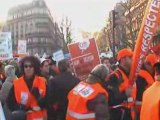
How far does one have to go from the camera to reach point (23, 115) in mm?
8266

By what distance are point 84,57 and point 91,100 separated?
180 inches

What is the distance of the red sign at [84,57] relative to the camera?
11719 mm

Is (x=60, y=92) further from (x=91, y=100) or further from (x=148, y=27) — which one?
(x=148, y=27)

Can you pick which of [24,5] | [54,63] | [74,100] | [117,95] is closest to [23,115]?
[74,100]

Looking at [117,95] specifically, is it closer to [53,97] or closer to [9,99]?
[53,97]

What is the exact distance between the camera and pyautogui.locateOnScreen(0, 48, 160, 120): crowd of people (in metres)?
7.46

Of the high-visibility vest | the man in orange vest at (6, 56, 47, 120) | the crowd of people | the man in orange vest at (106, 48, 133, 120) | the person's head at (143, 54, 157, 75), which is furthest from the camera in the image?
the person's head at (143, 54, 157, 75)

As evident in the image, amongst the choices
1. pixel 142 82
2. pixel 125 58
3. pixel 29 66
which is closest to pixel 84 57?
Answer: pixel 142 82

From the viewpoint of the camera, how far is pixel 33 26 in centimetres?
15475

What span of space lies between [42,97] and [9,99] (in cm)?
50

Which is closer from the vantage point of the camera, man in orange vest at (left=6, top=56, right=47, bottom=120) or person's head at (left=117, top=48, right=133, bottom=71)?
man in orange vest at (left=6, top=56, right=47, bottom=120)

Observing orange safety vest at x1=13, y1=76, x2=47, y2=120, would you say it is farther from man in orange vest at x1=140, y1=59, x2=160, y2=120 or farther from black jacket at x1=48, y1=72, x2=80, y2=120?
man in orange vest at x1=140, y1=59, x2=160, y2=120

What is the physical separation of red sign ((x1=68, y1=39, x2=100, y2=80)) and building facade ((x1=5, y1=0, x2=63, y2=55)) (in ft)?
417

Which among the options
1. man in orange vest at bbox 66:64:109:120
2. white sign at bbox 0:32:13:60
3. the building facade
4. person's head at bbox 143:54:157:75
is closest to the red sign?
person's head at bbox 143:54:157:75
